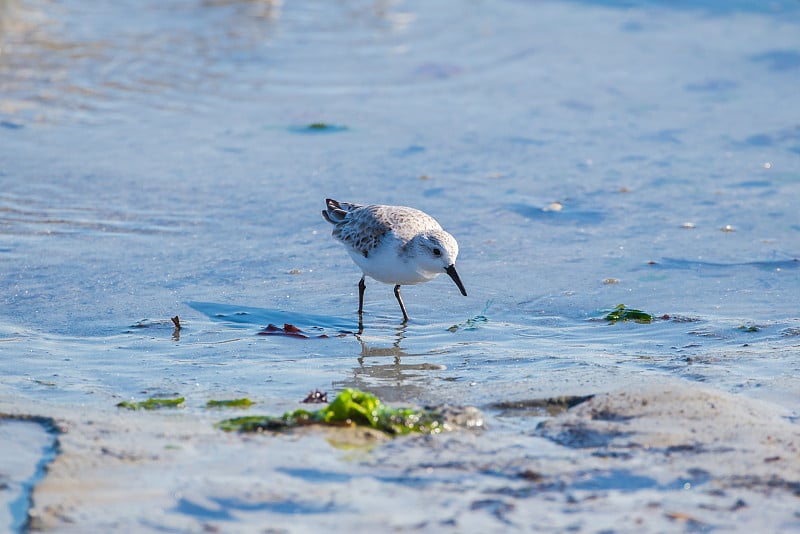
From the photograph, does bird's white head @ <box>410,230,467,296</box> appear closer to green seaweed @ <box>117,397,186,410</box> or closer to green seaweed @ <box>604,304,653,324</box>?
green seaweed @ <box>604,304,653,324</box>

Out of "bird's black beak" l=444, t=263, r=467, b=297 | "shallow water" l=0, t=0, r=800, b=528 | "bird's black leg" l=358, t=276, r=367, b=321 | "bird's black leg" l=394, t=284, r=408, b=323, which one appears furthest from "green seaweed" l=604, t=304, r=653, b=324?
"bird's black leg" l=358, t=276, r=367, b=321

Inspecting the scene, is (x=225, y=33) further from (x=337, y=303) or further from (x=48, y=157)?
(x=337, y=303)

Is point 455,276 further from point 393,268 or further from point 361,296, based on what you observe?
point 361,296

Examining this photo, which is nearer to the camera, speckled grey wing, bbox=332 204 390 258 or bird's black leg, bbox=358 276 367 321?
bird's black leg, bbox=358 276 367 321

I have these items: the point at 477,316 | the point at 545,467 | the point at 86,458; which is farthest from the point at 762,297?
the point at 86,458

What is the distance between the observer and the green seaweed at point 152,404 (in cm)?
455

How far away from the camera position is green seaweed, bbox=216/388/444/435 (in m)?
4.14

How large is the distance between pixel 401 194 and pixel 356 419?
456 centimetres

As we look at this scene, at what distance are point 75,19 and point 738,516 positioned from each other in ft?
40.6

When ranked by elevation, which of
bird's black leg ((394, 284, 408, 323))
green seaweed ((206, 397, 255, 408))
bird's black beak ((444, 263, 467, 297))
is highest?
bird's black beak ((444, 263, 467, 297))

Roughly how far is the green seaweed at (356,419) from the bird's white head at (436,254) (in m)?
2.24

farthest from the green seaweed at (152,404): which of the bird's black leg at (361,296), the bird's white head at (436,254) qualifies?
the bird's white head at (436,254)

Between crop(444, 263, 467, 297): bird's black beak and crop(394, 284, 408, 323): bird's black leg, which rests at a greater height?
crop(444, 263, 467, 297): bird's black beak

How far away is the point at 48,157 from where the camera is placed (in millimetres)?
9250
